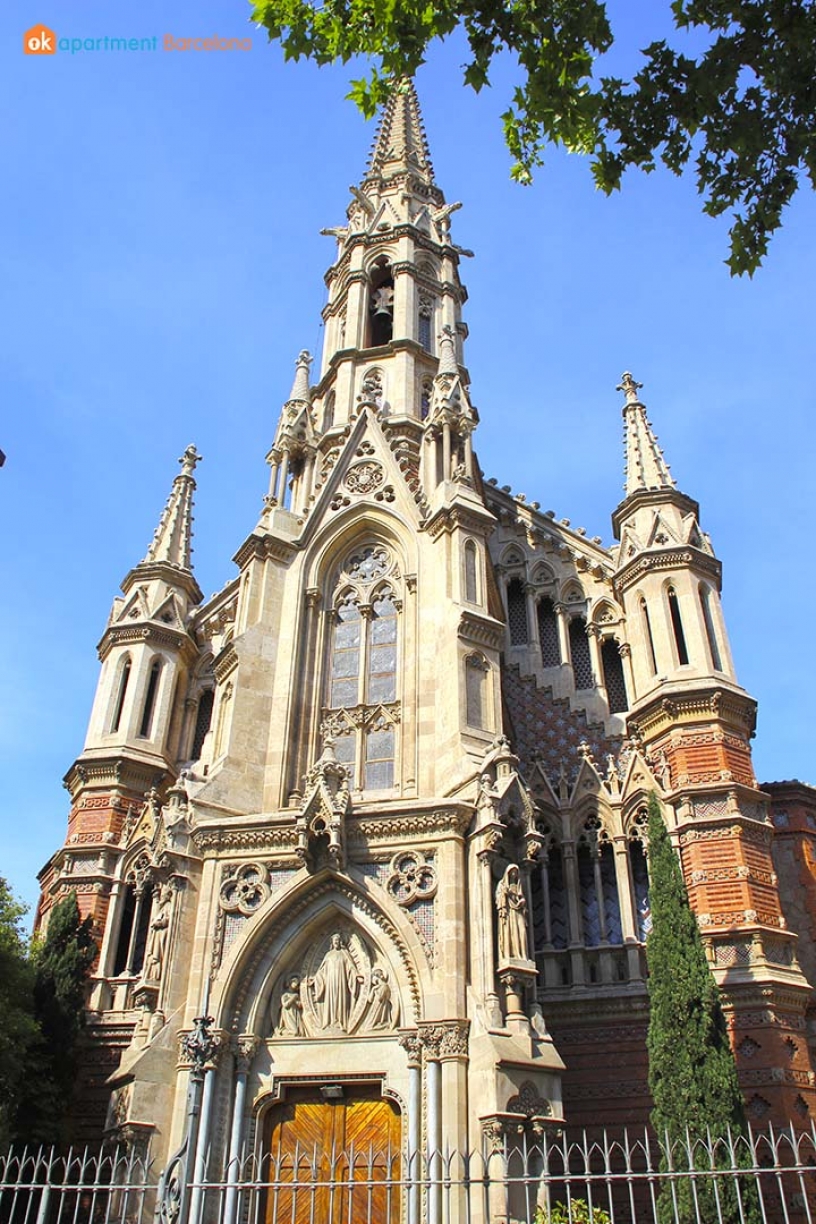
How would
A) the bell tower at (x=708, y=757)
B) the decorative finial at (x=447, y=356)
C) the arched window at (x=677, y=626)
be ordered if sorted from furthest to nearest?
the decorative finial at (x=447, y=356) < the arched window at (x=677, y=626) < the bell tower at (x=708, y=757)

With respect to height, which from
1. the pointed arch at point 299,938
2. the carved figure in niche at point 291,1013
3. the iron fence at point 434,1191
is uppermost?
the pointed arch at point 299,938

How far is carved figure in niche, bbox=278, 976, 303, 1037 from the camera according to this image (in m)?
16.9

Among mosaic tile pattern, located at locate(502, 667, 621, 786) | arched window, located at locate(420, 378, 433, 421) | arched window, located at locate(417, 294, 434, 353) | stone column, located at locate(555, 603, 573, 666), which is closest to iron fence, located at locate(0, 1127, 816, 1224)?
mosaic tile pattern, located at locate(502, 667, 621, 786)

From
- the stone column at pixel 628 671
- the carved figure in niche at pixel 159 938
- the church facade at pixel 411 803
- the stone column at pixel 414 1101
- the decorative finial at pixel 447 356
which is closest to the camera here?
the stone column at pixel 414 1101

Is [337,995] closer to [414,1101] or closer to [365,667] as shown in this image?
[414,1101]

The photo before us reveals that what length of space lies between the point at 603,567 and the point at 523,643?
2936 millimetres

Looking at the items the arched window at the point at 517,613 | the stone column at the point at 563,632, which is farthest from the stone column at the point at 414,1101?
the arched window at the point at 517,613

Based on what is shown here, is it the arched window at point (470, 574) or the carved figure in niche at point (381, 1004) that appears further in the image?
the arched window at point (470, 574)

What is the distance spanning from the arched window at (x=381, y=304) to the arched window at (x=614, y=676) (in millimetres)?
12307

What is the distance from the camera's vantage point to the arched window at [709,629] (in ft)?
76.6

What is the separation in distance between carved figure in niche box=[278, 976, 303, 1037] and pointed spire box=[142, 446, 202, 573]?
14.7m

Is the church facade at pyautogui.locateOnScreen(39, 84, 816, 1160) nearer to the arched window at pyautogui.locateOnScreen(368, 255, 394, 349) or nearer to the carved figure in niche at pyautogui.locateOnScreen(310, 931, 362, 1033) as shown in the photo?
the carved figure in niche at pyautogui.locateOnScreen(310, 931, 362, 1033)

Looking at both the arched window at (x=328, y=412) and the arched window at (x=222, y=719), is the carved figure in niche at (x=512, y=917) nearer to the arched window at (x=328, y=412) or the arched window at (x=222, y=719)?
the arched window at (x=222, y=719)

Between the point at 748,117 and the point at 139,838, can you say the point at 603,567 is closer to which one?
the point at 139,838
